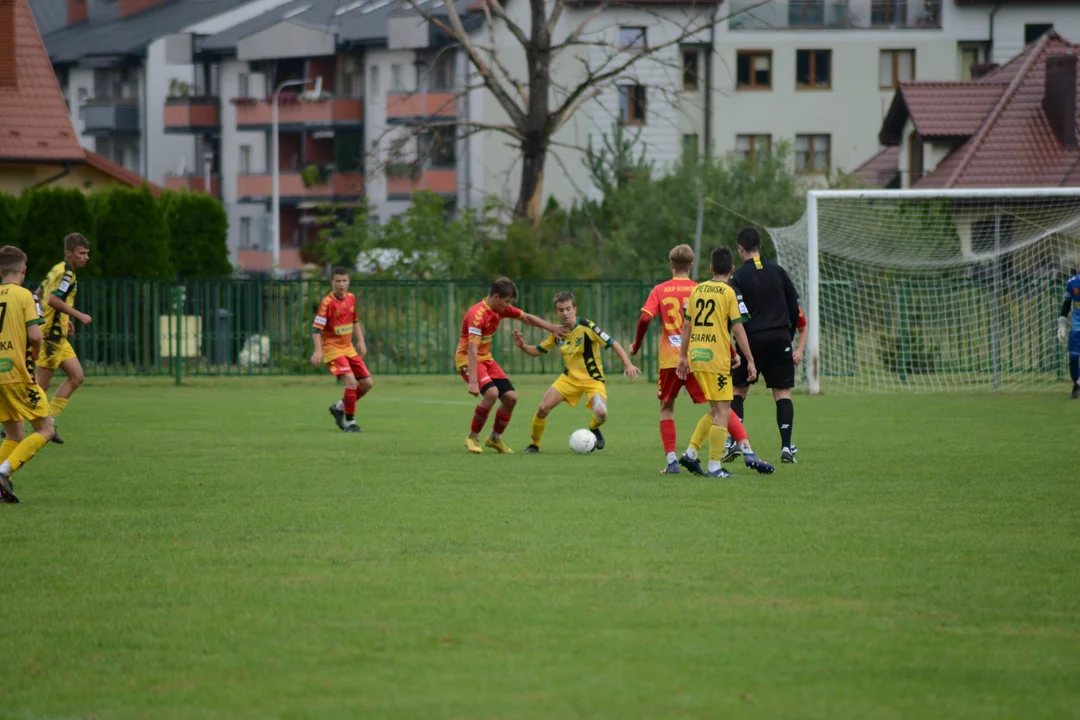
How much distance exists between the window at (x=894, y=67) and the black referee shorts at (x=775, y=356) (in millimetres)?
45095

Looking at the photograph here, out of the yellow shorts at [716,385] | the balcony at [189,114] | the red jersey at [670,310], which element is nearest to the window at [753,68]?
the balcony at [189,114]

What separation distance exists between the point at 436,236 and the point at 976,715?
95.9ft

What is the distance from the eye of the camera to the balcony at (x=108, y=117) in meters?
69.1

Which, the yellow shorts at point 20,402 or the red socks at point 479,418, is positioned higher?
the yellow shorts at point 20,402

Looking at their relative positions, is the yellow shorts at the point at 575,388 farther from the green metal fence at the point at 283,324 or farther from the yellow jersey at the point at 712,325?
the green metal fence at the point at 283,324

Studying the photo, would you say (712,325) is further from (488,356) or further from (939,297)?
(939,297)

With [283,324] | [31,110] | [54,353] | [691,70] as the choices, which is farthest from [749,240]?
[691,70]

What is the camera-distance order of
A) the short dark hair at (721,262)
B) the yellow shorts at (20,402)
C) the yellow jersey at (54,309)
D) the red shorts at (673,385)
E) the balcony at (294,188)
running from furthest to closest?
the balcony at (294,188), the yellow jersey at (54,309), the red shorts at (673,385), the short dark hair at (721,262), the yellow shorts at (20,402)

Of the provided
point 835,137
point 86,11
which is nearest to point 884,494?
point 835,137

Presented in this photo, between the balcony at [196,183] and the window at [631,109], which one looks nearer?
the window at [631,109]

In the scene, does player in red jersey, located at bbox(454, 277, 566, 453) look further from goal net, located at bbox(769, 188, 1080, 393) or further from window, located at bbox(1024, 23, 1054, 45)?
window, located at bbox(1024, 23, 1054, 45)

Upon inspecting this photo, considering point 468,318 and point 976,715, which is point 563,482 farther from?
point 976,715

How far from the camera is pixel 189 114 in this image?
6662 centimetres

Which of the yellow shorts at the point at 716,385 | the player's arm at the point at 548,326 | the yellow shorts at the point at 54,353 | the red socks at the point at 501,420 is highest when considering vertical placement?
the player's arm at the point at 548,326
